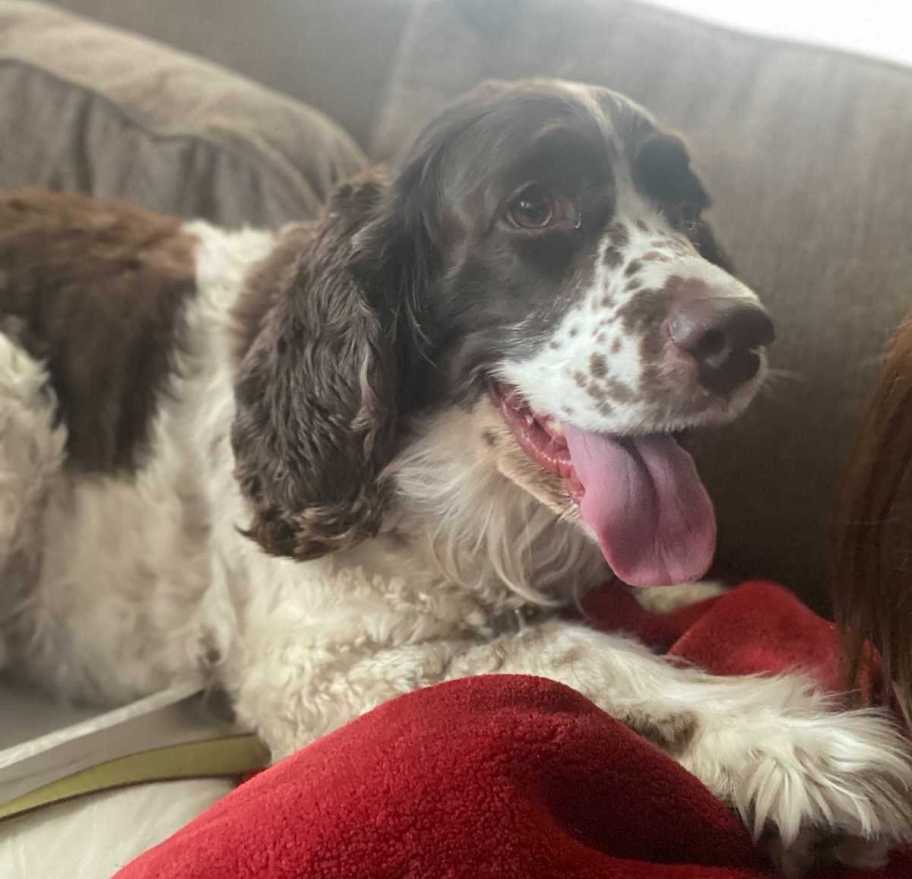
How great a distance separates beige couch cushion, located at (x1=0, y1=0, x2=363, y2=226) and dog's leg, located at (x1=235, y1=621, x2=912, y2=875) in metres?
1.10

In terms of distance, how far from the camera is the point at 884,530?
4.03 feet

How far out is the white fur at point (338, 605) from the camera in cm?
124

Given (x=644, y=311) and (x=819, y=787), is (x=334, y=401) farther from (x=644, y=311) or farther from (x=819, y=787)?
(x=819, y=787)

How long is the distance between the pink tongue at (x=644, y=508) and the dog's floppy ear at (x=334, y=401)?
0.98 feet

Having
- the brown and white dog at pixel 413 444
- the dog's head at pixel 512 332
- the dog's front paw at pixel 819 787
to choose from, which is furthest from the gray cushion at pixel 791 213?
the dog's front paw at pixel 819 787

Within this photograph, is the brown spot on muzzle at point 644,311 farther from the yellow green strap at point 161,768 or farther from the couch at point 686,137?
the yellow green strap at point 161,768

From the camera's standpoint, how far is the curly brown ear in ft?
3.96

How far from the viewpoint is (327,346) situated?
60.4 inches

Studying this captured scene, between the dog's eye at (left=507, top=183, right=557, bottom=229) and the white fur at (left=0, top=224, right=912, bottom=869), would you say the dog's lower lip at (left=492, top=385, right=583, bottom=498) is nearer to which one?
the white fur at (left=0, top=224, right=912, bottom=869)

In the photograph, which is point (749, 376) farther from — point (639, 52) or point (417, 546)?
point (639, 52)

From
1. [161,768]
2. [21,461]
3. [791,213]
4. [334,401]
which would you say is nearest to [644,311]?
[334,401]

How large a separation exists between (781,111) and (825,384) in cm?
58

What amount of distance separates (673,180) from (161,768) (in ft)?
3.88

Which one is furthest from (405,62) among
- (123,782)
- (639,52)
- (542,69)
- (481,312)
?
(123,782)
